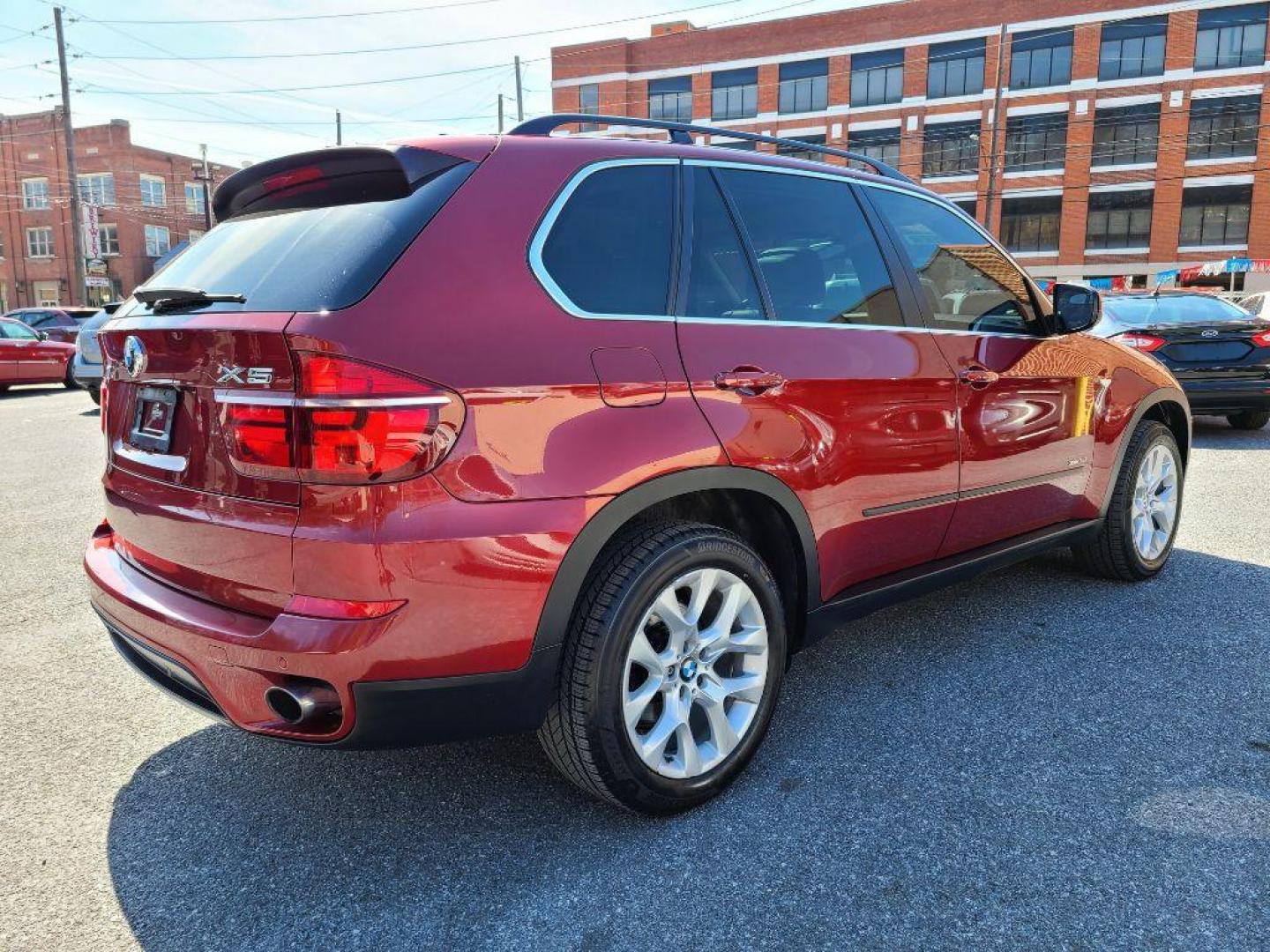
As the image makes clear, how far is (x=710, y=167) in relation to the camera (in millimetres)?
2721

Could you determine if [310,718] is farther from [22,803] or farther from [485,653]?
[22,803]

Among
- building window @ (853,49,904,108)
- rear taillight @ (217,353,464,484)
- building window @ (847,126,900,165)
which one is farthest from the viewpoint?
building window @ (847,126,900,165)

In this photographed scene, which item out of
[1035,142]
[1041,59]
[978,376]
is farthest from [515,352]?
[1041,59]

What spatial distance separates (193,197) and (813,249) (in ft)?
194

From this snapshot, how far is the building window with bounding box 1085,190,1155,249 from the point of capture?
136 ft

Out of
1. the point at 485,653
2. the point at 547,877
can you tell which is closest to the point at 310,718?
the point at 485,653

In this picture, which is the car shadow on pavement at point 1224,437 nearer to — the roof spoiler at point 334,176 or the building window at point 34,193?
the roof spoiler at point 334,176

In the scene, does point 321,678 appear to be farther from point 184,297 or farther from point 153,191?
point 153,191

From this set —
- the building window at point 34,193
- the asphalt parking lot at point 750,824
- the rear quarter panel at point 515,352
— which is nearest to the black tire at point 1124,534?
the asphalt parking lot at point 750,824

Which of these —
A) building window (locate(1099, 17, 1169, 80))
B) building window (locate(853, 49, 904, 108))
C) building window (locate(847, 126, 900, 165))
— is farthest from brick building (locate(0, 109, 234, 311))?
building window (locate(1099, 17, 1169, 80))

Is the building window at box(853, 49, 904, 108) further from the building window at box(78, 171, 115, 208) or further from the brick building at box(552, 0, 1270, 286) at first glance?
the building window at box(78, 171, 115, 208)

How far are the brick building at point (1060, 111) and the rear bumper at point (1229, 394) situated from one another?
31230 millimetres

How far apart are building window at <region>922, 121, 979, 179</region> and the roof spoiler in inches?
1803

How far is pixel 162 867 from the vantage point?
2.25 meters
